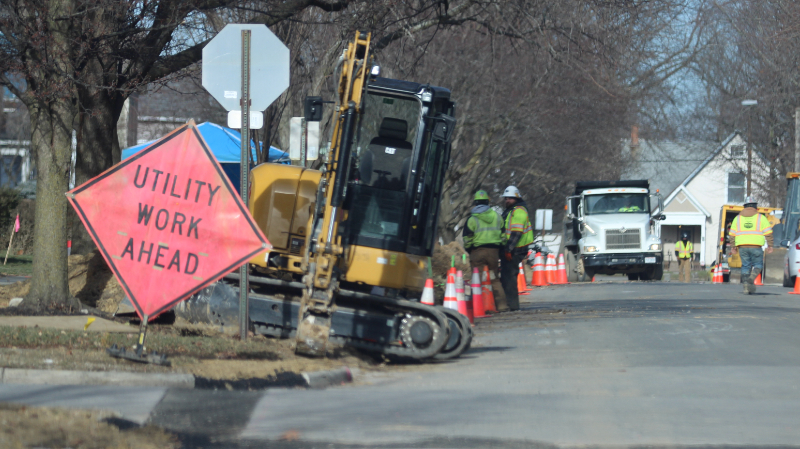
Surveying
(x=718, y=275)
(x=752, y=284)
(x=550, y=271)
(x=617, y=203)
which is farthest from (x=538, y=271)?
(x=718, y=275)

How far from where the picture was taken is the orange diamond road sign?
7766 millimetres

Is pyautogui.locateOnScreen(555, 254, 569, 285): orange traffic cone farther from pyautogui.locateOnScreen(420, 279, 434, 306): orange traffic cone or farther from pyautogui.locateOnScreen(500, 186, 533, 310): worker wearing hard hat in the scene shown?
pyautogui.locateOnScreen(420, 279, 434, 306): orange traffic cone

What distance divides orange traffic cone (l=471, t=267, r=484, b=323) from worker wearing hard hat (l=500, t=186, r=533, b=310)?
92cm

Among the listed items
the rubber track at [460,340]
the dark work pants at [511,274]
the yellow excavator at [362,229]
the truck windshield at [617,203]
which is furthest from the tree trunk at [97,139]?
the truck windshield at [617,203]

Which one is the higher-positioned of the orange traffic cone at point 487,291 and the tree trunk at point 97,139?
the tree trunk at point 97,139

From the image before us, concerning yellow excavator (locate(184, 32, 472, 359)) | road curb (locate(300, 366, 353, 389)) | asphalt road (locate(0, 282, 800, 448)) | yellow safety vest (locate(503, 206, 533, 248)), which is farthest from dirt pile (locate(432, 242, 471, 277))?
road curb (locate(300, 366, 353, 389))

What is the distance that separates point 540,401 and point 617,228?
68.7 feet

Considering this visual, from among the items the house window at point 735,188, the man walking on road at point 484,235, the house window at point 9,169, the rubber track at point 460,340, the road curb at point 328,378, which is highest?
the house window at point 735,188

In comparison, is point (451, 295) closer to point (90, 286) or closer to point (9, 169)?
point (90, 286)

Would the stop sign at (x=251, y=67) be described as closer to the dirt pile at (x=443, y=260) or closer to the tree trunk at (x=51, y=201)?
the tree trunk at (x=51, y=201)

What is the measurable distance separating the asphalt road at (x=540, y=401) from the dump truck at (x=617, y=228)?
16142mm

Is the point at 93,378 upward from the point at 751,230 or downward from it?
downward

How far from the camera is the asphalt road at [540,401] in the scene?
564 cm

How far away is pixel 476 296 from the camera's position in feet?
46.0
